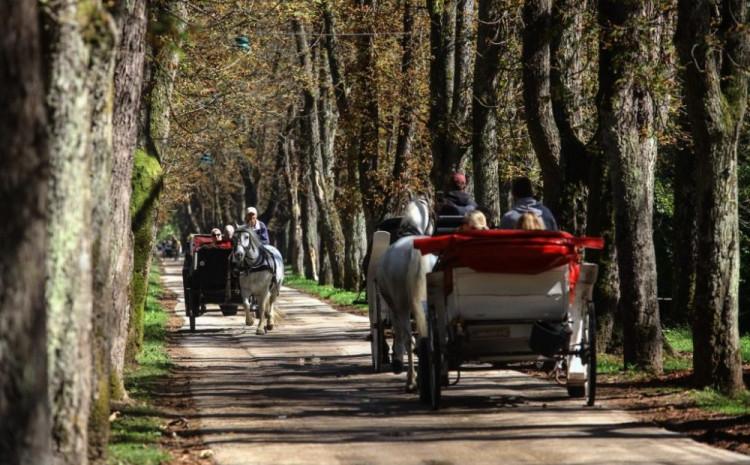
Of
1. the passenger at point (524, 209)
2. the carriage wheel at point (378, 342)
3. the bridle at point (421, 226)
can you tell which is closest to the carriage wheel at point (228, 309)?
the carriage wheel at point (378, 342)

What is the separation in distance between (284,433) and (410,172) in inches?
956

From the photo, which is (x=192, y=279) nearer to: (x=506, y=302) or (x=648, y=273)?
(x=648, y=273)

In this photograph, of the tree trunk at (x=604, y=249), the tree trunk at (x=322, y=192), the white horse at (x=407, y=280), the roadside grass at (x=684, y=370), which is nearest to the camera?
the roadside grass at (x=684, y=370)

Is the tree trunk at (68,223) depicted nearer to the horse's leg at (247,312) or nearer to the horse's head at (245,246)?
the horse's head at (245,246)

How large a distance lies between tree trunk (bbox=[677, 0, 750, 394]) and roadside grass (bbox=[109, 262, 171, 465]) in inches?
220

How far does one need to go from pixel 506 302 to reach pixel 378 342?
4734mm

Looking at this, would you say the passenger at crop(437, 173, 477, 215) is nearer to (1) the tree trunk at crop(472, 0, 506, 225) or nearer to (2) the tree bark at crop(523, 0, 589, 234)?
(2) the tree bark at crop(523, 0, 589, 234)

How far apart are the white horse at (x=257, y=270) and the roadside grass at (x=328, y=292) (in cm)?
269

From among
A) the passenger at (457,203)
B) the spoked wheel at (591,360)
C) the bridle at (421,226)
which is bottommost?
the spoked wheel at (591,360)

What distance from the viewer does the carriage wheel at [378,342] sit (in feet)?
60.2

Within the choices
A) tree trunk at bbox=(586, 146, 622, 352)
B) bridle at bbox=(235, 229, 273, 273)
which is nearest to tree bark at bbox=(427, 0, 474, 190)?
bridle at bbox=(235, 229, 273, 273)

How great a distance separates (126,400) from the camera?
1559 cm

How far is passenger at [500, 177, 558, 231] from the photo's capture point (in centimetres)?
1598

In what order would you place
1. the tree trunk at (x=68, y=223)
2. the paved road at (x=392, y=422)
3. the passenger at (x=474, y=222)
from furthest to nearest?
the passenger at (x=474, y=222) → the paved road at (x=392, y=422) → the tree trunk at (x=68, y=223)
